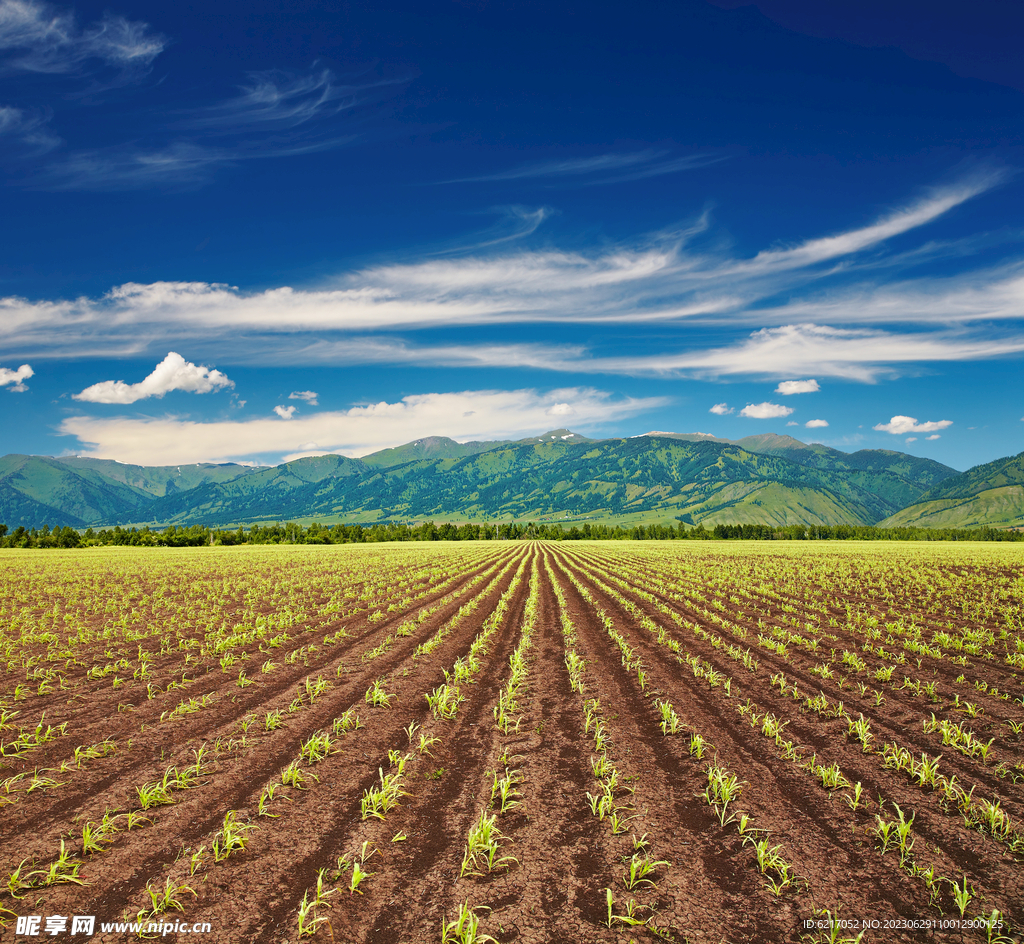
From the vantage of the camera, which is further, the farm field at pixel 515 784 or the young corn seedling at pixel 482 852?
the young corn seedling at pixel 482 852

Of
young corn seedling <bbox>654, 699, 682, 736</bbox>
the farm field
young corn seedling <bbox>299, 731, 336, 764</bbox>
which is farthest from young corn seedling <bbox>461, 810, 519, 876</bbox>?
young corn seedling <bbox>654, 699, 682, 736</bbox>

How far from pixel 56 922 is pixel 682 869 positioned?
27.8 ft

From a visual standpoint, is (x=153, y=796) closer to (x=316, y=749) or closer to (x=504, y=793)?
(x=316, y=749)

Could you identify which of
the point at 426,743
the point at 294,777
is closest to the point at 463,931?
the point at 294,777

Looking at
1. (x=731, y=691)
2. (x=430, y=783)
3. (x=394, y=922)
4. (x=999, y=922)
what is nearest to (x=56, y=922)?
(x=394, y=922)

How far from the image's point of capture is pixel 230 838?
7641mm

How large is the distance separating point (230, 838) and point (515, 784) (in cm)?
511

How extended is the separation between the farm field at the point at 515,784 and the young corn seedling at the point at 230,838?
0.06 metres

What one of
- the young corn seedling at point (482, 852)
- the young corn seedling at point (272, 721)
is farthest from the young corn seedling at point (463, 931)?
the young corn seedling at point (272, 721)

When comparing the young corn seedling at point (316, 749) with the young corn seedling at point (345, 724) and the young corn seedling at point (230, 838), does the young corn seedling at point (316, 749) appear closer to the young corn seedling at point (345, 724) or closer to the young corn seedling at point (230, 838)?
the young corn seedling at point (345, 724)

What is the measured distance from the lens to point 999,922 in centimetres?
626

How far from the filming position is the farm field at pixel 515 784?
21.8ft

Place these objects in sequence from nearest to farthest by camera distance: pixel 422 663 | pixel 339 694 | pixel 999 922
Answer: pixel 999 922 → pixel 339 694 → pixel 422 663

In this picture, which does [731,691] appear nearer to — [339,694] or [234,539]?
[339,694]
